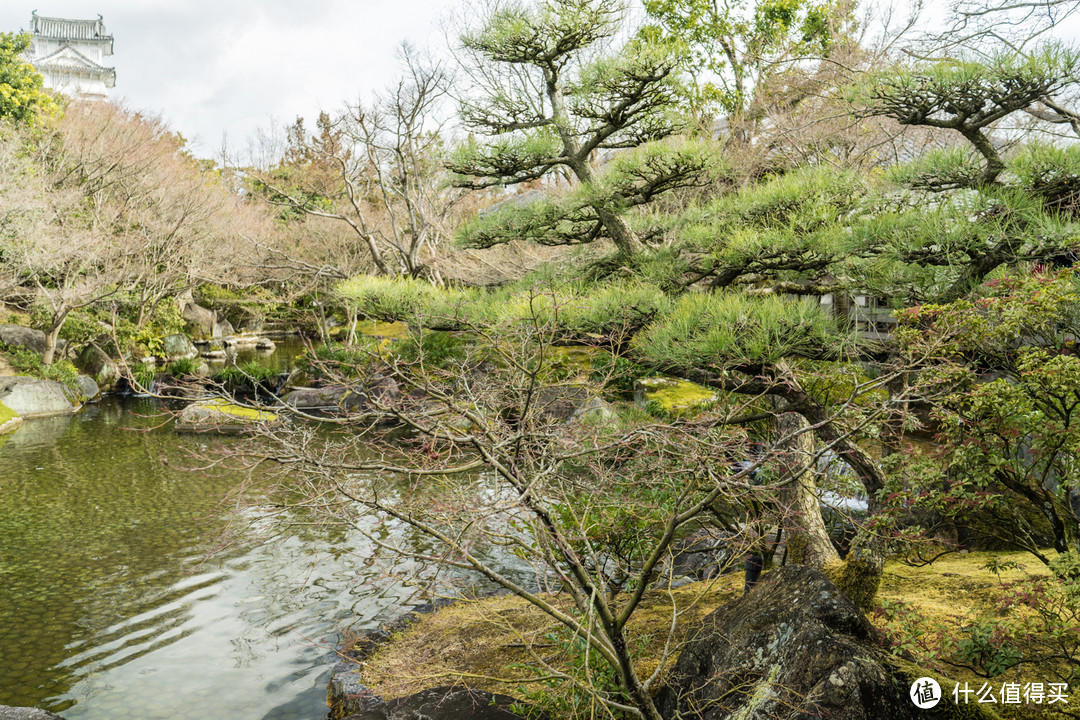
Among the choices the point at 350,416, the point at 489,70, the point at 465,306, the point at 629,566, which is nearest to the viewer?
the point at 350,416

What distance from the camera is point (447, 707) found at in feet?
12.3

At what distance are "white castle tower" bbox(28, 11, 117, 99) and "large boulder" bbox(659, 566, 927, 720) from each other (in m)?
48.2

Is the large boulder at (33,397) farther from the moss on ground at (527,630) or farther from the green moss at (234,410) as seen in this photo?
the moss on ground at (527,630)

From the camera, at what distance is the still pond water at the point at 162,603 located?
190 inches

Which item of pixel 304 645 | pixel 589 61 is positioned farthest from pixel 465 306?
pixel 304 645

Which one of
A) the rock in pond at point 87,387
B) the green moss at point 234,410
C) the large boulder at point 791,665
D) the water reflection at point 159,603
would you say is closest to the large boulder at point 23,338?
the rock in pond at point 87,387

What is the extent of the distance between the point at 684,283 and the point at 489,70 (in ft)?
27.9

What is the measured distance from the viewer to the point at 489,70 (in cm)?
1268

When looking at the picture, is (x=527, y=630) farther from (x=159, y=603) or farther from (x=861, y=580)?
(x=159, y=603)

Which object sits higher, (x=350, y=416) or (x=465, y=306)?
(x=465, y=306)

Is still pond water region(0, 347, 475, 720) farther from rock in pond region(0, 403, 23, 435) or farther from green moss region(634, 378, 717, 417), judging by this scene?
green moss region(634, 378, 717, 417)

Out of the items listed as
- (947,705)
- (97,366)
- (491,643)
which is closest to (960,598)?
(947,705)

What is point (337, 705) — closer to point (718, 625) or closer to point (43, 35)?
point (718, 625)

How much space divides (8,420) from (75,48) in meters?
37.7
